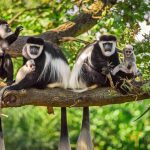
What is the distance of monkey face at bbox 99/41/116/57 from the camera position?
5.28 meters

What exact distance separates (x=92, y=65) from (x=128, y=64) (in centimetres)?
40

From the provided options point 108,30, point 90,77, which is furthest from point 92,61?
point 108,30

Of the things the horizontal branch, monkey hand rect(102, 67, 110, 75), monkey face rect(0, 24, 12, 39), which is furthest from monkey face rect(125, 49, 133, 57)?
monkey face rect(0, 24, 12, 39)

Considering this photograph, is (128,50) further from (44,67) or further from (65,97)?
(44,67)

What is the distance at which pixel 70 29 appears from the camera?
19.0 feet

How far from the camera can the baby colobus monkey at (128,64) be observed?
491 cm

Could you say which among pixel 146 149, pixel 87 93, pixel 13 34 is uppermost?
pixel 13 34

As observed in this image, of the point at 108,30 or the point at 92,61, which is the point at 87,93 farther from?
the point at 108,30

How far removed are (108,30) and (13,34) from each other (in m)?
1.08

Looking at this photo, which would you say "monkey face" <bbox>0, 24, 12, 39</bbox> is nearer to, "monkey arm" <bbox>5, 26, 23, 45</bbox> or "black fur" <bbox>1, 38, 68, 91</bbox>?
"monkey arm" <bbox>5, 26, 23, 45</bbox>

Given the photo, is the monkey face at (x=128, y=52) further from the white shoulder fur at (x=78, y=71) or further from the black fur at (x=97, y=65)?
the white shoulder fur at (x=78, y=71)

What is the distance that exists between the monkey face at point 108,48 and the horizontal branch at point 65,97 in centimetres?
58

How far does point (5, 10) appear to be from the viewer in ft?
26.1

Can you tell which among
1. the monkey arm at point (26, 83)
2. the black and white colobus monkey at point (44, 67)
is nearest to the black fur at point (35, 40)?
the black and white colobus monkey at point (44, 67)
